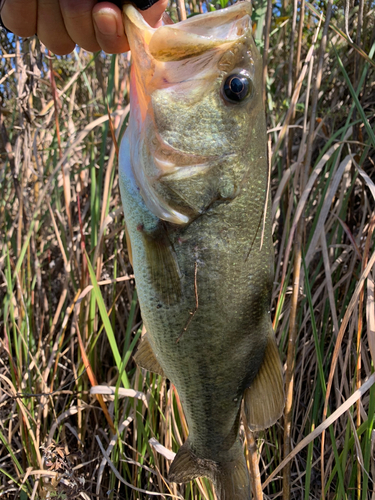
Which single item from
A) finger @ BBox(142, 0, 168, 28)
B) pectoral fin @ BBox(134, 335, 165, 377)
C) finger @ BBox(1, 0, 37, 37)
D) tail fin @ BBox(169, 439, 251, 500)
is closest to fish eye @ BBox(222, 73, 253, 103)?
finger @ BBox(142, 0, 168, 28)

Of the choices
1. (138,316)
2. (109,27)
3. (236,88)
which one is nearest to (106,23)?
(109,27)

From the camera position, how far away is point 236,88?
1.03 m

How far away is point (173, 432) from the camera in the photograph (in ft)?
5.53

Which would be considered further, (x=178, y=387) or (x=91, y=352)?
(x=91, y=352)

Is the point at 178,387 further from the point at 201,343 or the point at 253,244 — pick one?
the point at 253,244

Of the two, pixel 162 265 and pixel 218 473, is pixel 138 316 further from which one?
pixel 162 265

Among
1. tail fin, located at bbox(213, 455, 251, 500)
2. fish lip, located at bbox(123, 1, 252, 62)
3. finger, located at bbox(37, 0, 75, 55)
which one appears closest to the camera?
fish lip, located at bbox(123, 1, 252, 62)

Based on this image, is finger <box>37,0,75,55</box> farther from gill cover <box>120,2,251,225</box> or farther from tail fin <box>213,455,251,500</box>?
tail fin <box>213,455,251,500</box>

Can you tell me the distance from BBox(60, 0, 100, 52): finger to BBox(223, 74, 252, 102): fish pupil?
0.37m

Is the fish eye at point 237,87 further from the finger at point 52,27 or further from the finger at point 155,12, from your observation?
the finger at point 52,27

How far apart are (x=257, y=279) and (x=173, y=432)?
910mm

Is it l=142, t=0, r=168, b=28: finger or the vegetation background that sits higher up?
l=142, t=0, r=168, b=28: finger

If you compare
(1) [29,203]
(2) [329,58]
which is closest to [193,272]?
(1) [29,203]

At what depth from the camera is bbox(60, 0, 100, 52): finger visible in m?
1.03
